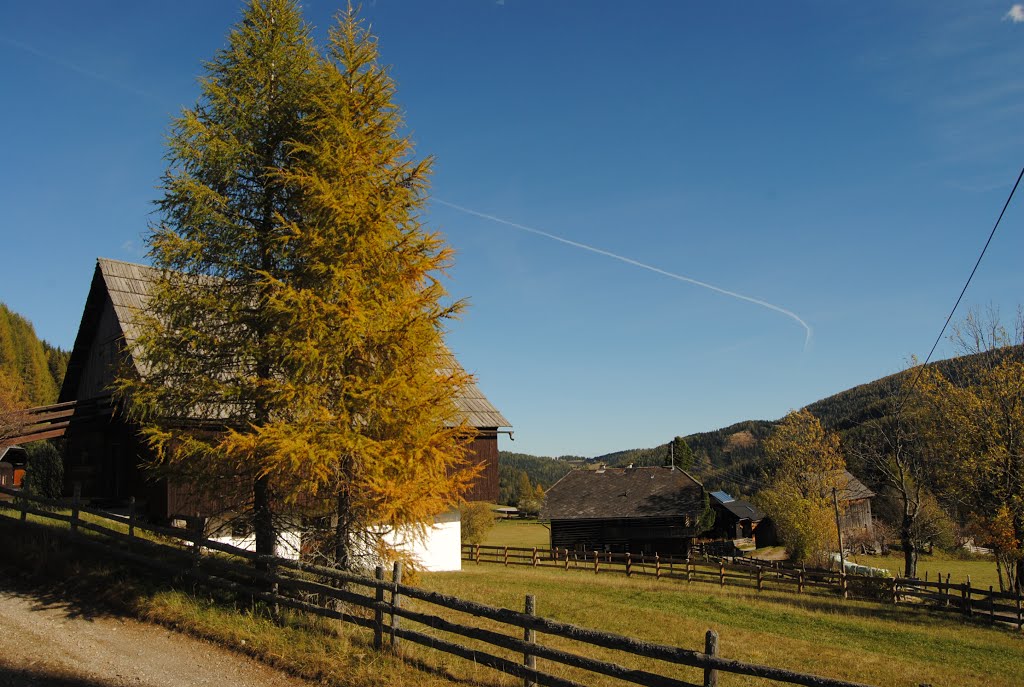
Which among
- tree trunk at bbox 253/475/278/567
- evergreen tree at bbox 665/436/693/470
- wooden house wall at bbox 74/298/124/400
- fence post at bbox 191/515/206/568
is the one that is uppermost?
wooden house wall at bbox 74/298/124/400

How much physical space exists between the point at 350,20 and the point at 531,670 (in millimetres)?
12521

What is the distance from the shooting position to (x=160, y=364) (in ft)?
42.9

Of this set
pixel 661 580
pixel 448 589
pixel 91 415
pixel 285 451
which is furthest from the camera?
pixel 661 580

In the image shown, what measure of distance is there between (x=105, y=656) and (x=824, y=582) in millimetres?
31406

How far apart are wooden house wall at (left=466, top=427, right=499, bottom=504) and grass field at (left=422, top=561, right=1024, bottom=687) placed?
3520 millimetres

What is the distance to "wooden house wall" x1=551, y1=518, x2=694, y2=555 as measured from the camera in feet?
146

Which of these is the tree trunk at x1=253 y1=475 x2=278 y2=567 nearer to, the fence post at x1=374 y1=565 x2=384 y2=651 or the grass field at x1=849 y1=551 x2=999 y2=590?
the fence post at x1=374 y1=565 x2=384 y2=651

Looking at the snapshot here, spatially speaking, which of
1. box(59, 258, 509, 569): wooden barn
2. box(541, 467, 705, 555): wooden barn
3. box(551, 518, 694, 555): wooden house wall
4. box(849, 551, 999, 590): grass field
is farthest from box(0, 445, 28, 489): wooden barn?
box(849, 551, 999, 590): grass field

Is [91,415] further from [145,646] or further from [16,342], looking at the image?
[16,342]

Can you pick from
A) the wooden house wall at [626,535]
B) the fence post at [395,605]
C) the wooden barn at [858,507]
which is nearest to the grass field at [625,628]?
the fence post at [395,605]

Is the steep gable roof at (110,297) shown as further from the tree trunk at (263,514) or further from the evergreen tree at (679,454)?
the evergreen tree at (679,454)

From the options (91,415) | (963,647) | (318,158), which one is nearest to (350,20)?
(318,158)

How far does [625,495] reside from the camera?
156ft

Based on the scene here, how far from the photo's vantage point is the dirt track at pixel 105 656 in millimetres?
9383
